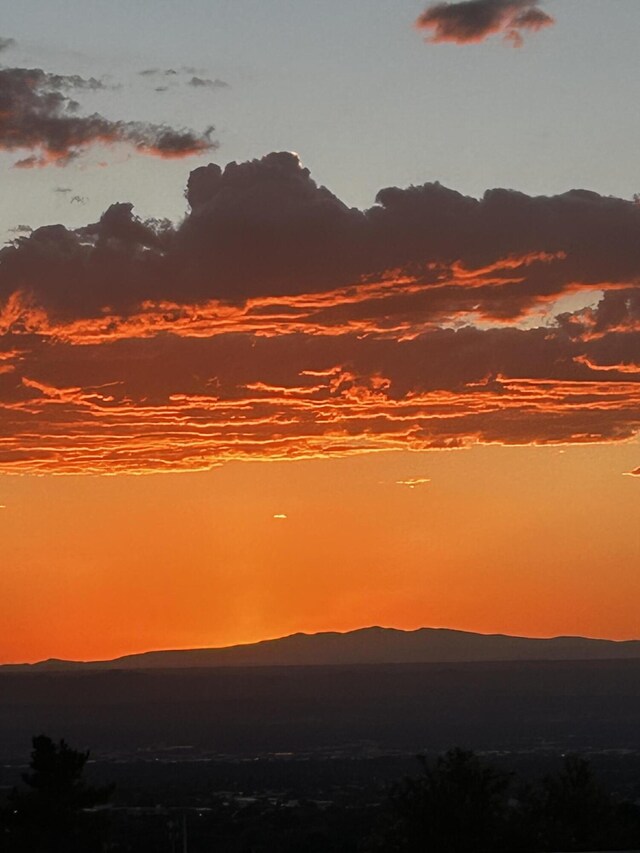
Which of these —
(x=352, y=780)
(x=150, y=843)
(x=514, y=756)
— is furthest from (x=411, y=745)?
(x=150, y=843)

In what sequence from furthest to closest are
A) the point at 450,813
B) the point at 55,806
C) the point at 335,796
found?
the point at 335,796 → the point at 55,806 → the point at 450,813

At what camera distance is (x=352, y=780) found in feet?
461

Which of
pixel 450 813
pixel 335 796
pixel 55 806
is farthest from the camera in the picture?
pixel 335 796

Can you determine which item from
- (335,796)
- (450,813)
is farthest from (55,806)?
(335,796)

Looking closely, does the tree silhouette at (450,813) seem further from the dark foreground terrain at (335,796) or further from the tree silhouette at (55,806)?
the tree silhouette at (55,806)

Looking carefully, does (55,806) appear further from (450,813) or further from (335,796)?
(335,796)

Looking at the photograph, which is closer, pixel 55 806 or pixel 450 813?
pixel 450 813

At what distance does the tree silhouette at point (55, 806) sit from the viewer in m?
58.9

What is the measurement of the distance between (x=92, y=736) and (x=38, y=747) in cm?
13749

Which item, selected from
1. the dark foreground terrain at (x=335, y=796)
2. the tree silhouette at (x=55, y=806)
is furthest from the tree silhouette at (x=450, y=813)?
the tree silhouette at (x=55, y=806)

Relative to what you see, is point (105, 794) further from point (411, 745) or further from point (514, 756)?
point (411, 745)

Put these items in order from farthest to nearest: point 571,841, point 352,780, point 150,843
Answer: point 352,780 → point 150,843 → point 571,841

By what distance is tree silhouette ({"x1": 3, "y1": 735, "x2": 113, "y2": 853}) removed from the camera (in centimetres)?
5894

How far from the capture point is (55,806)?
60.5m
